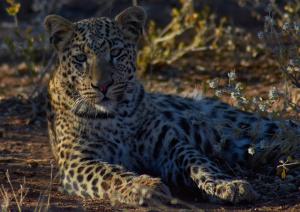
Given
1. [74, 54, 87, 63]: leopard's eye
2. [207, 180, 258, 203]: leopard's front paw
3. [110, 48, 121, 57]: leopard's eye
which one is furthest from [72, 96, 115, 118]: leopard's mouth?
[207, 180, 258, 203]: leopard's front paw

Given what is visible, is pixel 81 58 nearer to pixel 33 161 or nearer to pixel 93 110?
pixel 93 110

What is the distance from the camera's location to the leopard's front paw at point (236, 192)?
7043 millimetres

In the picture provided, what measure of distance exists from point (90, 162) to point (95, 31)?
45.0 inches

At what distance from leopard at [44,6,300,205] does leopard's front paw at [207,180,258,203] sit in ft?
0.30

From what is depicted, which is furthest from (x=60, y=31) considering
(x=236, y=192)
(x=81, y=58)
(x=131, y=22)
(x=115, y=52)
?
(x=236, y=192)

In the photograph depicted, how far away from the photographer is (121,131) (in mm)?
8164

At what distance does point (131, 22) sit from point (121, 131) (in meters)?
1.01

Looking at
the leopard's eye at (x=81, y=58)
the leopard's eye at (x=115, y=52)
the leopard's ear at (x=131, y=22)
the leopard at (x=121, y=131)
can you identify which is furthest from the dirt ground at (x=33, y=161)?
the leopard's ear at (x=131, y=22)

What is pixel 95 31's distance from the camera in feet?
26.1

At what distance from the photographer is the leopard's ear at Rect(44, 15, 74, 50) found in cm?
811

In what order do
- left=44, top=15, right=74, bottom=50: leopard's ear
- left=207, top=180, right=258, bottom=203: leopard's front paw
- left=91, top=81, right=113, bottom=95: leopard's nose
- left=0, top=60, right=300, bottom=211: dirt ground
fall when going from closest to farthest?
left=0, top=60, right=300, bottom=211: dirt ground
left=207, top=180, right=258, bottom=203: leopard's front paw
left=91, top=81, right=113, bottom=95: leopard's nose
left=44, top=15, right=74, bottom=50: leopard's ear

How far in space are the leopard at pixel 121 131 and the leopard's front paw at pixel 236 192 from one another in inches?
3.6

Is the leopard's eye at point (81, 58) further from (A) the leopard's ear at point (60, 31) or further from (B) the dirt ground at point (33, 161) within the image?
(B) the dirt ground at point (33, 161)

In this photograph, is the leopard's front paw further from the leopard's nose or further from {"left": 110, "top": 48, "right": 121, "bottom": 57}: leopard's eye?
{"left": 110, "top": 48, "right": 121, "bottom": 57}: leopard's eye
